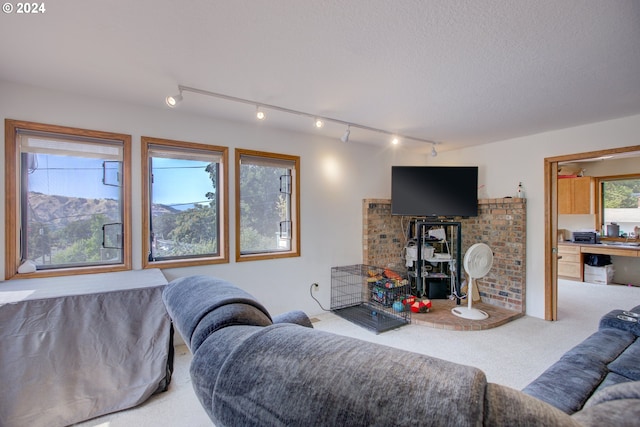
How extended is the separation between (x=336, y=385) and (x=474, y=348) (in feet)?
9.66

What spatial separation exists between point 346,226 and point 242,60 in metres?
2.49

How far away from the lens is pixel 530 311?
3615 millimetres

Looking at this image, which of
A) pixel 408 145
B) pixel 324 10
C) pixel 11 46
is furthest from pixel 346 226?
pixel 11 46

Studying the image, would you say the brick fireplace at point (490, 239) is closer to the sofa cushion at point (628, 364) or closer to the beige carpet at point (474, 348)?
the beige carpet at point (474, 348)

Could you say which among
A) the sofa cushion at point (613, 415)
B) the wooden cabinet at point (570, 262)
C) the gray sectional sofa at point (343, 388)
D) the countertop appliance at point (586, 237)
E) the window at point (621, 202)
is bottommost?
the wooden cabinet at point (570, 262)

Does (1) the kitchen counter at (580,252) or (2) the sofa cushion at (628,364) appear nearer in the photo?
(2) the sofa cushion at (628,364)

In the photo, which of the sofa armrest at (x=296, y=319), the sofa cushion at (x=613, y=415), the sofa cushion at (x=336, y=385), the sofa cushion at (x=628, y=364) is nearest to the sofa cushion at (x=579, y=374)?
the sofa cushion at (x=628, y=364)

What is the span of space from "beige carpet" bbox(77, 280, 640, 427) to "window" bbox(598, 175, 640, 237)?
2527 mm

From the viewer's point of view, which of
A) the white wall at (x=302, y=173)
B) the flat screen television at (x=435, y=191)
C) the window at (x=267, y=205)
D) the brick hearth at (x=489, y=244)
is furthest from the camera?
the flat screen television at (x=435, y=191)

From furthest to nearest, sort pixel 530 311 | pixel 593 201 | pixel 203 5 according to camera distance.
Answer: pixel 593 201 < pixel 530 311 < pixel 203 5

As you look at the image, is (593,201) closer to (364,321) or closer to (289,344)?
(364,321)

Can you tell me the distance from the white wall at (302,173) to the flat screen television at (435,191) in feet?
1.34

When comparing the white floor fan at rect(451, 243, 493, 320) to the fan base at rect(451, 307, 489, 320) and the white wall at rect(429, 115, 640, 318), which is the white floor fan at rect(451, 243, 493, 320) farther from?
the white wall at rect(429, 115, 640, 318)

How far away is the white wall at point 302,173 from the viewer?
2322mm
